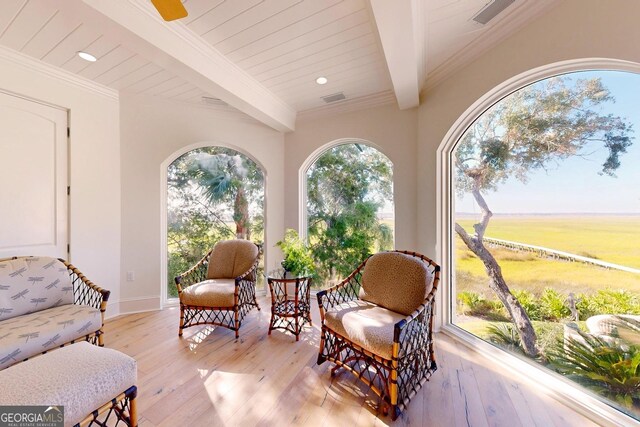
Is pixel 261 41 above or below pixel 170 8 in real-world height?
above

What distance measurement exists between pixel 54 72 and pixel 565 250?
484 centimetres

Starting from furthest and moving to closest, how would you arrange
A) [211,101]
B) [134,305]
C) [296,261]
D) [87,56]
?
[211,101], [134,305], [296,261], [87,56]

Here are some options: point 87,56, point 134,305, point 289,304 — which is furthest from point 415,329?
point 87,56

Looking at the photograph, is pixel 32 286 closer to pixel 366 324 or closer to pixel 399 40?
pixel 366 324

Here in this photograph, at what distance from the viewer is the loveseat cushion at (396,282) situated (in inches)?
78.6

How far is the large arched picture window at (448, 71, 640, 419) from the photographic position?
158 centimetres

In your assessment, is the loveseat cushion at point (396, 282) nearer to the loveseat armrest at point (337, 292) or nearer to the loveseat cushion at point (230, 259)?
the loveseat armrest at point (337, 292)

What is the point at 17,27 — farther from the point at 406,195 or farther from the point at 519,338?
the point at 519,338

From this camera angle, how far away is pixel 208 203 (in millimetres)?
3615

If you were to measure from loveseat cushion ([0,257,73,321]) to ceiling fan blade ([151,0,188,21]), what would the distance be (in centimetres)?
233

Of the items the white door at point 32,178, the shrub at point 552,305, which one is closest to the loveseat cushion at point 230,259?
the white door at point 32,178

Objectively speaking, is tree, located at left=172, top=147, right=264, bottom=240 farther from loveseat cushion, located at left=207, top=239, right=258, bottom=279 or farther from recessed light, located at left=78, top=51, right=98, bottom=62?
recessed light, located at left=78, top=51, right=98, bottom=62

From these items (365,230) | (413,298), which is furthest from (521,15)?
Answer: (365,230)

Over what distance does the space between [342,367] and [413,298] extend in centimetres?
77
